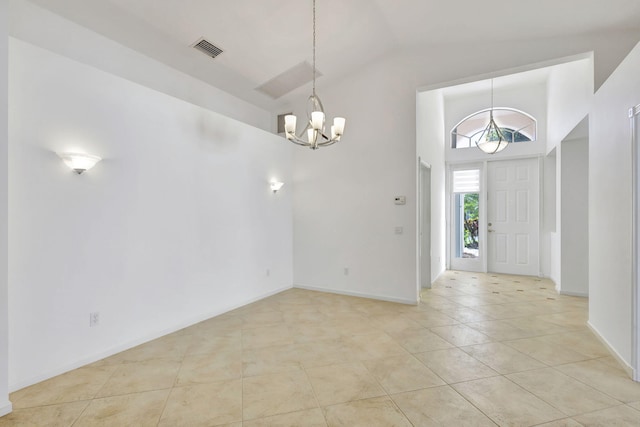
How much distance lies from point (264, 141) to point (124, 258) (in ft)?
8.83

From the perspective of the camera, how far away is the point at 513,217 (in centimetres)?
652

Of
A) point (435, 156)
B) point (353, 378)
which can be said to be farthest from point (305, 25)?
point (353, 378)

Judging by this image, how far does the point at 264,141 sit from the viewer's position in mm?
4945

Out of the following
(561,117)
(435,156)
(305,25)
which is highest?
(305,25)

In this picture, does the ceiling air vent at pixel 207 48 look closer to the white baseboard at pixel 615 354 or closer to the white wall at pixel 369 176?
the white wall at pixel 369 176

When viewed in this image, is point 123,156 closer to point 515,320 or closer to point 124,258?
point 124,258

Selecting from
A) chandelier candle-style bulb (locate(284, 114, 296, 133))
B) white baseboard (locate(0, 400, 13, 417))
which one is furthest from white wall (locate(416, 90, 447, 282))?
white baseboard (locate(0, 400, 13, 417))

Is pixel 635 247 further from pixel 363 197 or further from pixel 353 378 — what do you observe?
pixel 363 197

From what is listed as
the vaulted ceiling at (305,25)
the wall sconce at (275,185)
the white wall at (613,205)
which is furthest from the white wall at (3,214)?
the white wall at (613,205)

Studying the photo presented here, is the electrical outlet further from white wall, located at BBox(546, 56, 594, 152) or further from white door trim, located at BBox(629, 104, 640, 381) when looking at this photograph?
white wall, located at BBox(546, 56, 594, 152)

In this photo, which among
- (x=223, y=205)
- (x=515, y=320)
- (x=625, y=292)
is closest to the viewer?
(x=625, y=292)

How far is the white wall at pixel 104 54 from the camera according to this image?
2.74m

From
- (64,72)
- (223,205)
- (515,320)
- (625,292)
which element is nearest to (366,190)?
(223,205)

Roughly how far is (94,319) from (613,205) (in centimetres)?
485
